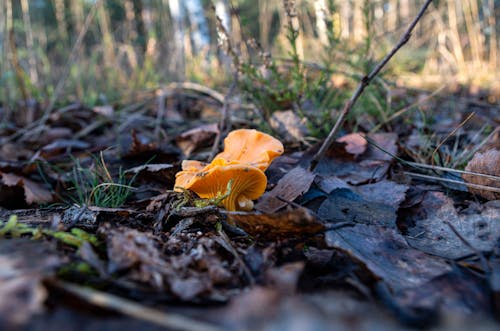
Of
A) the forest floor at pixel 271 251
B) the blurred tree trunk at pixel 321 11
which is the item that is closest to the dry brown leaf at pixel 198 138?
the forest floor at pixel 271 251

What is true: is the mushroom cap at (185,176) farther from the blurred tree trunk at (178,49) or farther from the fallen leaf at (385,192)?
the blurred tree trunk at (178,49)

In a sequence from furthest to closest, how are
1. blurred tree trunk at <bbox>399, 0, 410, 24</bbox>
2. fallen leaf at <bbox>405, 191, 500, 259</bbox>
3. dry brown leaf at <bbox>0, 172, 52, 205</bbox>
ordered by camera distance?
blurred tree trunk at <bbox>399, 0, 410, 24</bbox> < dry brown leaf at <bbox>0, 172, 52, 205</bbox> < fallen leaf at <bbox>405, 191, 500, 259</bbox>

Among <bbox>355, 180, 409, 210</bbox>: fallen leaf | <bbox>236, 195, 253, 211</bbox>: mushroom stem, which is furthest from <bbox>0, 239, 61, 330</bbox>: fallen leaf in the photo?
<bbox>355, 180, 409, 210</bbox>: fallen leaf

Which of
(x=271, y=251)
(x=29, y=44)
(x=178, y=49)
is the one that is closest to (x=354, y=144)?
(x=271, y=251)

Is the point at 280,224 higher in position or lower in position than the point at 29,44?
lower

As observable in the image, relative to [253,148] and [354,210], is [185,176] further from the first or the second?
[354,210]

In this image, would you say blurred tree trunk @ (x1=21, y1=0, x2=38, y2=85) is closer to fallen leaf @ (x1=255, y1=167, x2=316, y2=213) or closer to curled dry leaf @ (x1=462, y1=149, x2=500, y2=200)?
fallen leaf @ (x1=255, y1=167, x2=316, y2=213)

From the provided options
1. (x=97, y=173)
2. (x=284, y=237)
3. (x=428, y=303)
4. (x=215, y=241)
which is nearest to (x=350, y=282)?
(x=428, y=303)
